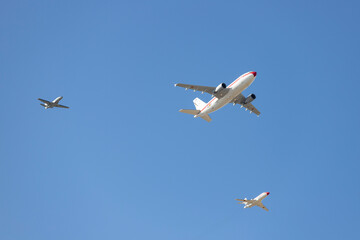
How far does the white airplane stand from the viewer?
202ft

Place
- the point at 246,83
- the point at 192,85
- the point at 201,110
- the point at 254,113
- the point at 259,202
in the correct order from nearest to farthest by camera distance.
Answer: the point at 246,83
the point at 192,85
the point at 201,110
the point at 254,113
the point at 259,202

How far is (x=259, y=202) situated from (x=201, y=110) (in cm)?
2447

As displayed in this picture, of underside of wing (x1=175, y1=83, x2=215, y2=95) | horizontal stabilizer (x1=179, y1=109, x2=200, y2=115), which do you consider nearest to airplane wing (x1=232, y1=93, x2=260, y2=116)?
horizontal stabilizer (x1=179, y1=109, x2=200, y2=115)

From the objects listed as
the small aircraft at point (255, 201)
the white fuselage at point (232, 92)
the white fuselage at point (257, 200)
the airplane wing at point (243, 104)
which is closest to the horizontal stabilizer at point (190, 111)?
the white fuselage at point (232, 92)

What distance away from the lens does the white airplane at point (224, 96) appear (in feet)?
202

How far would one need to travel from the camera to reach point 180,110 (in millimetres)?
70750

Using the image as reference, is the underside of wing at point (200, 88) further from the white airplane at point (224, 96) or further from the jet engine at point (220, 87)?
the jet engine at point (220, 87)

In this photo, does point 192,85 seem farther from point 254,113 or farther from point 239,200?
point 239,200

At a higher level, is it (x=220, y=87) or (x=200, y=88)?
(x=200, y=88)

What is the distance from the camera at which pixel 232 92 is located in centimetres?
6328

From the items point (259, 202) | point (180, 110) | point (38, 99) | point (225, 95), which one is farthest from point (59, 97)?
point (259, 202)

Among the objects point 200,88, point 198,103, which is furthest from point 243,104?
point 200,88

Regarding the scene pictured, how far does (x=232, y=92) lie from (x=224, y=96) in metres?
1.85

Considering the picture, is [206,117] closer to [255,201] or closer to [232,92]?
[232,92]
